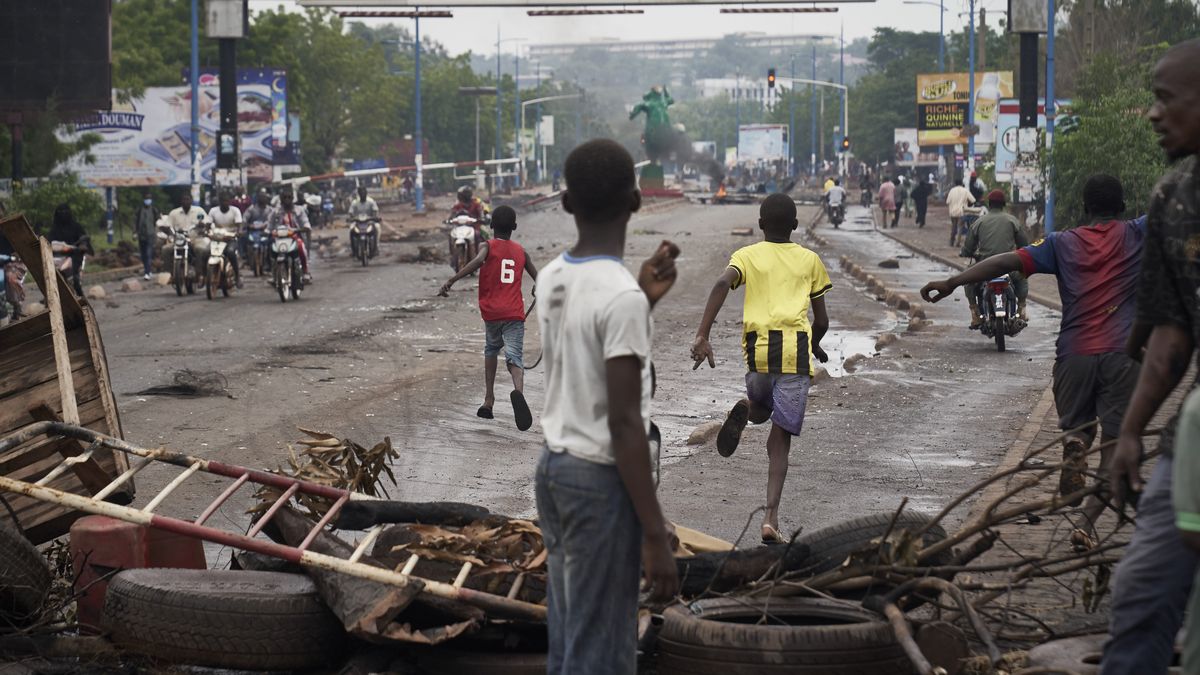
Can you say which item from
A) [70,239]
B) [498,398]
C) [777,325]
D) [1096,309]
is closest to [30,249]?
[777,325]

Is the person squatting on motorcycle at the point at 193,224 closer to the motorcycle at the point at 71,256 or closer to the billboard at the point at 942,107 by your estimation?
the motorcycle at the point at 71,256

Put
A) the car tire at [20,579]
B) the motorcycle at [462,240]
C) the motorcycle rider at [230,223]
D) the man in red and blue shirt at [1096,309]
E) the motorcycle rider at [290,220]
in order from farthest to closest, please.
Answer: the motorcycle at [462,240], the motorcycle rider at [230,223], the motorcycle rider at [290,220], the man in red and blue shirt at [1096,309], the car tire at [20,579]

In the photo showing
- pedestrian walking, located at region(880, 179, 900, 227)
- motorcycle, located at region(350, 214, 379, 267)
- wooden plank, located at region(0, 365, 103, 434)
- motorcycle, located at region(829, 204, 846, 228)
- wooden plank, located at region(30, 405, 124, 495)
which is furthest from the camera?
pedestrian walking, located at region(880, 179, 900, 227)

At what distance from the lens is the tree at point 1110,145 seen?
27.3 m

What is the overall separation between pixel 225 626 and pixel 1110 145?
81.2ft

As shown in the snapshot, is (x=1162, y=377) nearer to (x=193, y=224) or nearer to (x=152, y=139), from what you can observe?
(x=193, y=224)

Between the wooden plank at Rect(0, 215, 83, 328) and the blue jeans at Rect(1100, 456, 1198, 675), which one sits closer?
the blue jeans at Rect(1100, 456, 1198, 675)

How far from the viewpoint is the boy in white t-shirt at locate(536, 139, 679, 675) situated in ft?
12.8

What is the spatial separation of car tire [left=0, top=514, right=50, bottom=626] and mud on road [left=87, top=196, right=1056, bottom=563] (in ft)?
4.70

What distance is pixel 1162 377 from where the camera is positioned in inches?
169

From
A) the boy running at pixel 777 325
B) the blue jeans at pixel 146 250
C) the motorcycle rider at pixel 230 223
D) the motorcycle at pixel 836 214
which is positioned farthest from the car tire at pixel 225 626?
the motorcycle at pixel 836 214

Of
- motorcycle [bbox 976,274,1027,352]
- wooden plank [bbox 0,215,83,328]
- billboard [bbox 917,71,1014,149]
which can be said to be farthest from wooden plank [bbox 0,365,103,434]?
billboard [bbox 917,71,1014,149]

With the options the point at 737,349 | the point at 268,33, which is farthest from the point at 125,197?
the point at 737,349

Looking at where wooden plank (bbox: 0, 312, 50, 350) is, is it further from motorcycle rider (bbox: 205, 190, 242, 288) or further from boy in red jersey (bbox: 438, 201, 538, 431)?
motorcycle rider (bbox: 205, 190, 242, 288)
